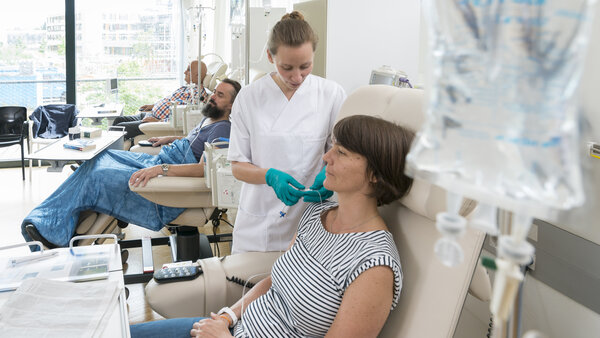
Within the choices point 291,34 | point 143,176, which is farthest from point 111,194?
point 291,34

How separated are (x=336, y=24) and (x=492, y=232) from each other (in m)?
2.17

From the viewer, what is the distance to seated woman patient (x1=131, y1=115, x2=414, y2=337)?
3.94ft

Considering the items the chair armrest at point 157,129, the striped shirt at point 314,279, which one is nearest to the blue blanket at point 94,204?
the striped shirt at point 314,279

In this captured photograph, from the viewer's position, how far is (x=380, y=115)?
4.75 feet

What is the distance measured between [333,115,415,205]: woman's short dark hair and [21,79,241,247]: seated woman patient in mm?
1532

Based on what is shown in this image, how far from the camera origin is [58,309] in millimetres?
1165

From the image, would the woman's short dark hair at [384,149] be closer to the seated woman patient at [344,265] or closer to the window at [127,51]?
the seated woman patient at [344,265]

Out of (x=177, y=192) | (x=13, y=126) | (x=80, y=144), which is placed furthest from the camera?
(x=13, y=126)

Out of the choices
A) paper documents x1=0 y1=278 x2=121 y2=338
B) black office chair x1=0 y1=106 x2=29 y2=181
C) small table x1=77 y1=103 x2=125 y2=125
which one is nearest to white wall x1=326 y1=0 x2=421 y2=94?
paper documents x1=0 y1=278 x2=121 y2=338

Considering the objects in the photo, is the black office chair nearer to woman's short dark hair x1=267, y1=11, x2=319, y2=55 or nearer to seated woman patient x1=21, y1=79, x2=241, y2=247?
seated woman patient x1=21, y1=79, x2=241, y2=247

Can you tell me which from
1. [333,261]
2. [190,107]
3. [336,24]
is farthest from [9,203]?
[333,261]

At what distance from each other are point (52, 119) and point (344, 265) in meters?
4.85

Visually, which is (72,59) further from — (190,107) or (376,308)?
(376,308)

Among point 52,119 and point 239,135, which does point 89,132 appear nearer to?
point 239,135
